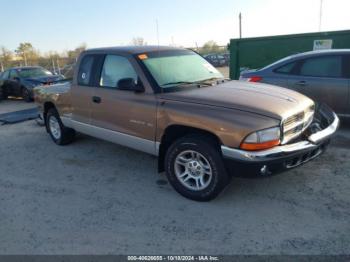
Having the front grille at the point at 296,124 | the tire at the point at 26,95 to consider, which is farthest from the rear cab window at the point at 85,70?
the tire at the point at 26,95

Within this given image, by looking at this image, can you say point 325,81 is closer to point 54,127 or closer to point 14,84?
point 54,127

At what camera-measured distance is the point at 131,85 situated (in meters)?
4.01

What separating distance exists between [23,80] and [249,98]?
11844 mm

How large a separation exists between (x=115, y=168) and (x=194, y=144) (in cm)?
181

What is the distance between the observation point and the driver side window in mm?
4275

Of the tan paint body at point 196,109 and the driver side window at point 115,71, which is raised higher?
the driver side window at point 115,71

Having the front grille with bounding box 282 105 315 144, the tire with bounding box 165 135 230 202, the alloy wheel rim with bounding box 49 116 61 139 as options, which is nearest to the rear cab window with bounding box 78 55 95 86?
the alloy wheel rim with bounding box 49 116 61 139

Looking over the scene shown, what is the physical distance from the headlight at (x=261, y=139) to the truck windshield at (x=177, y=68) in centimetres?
127

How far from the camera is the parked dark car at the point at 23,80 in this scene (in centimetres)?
1272

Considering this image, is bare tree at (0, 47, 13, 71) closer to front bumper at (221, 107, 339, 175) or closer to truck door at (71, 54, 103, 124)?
truck door at (71, 54, 103, 124)

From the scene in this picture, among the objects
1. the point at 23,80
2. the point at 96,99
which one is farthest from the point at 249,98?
the point at 23,80

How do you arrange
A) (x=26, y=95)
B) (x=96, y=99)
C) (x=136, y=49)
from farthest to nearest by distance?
(x=26, y=95)
(x=96, y=99)
(x=136, y=49)

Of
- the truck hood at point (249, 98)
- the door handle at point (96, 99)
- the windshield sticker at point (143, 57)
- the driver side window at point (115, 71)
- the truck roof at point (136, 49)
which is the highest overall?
the truck roof at point (136, 49)

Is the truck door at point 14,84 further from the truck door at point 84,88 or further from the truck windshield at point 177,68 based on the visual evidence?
the truck windshield at point 177,68
